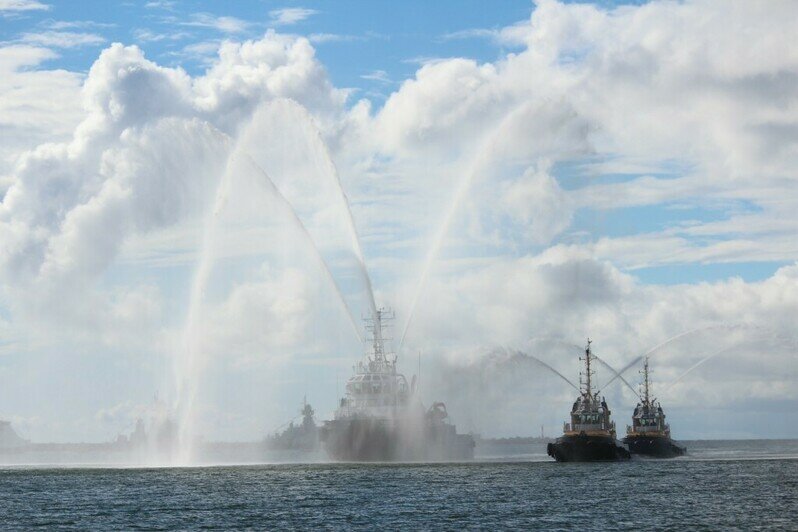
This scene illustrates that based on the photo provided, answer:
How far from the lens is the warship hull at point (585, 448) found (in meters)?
119

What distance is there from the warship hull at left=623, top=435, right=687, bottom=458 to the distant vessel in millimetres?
38370

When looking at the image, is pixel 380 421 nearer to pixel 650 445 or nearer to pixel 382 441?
pixel 382 441

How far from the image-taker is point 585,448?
4729 inches

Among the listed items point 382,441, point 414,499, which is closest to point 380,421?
point 382,441

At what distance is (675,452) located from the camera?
157m

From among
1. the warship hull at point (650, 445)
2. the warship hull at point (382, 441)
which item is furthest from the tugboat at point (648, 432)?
the warship hull at point (382, 441)

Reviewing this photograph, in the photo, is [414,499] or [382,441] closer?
[414,499]

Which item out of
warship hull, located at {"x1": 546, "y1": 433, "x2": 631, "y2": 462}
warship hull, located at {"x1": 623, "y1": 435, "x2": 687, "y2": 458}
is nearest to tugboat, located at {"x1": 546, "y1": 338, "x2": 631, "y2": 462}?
warship hull, located at {"x1": 546, "y1": 433, "x2": 631, "y2": 462}

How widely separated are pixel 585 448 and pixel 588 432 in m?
2.41

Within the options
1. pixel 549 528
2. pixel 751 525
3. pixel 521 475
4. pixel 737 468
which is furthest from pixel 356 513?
pixel 737 468

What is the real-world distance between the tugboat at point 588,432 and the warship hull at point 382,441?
44.3 feet

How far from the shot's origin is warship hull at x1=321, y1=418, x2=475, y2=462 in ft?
379

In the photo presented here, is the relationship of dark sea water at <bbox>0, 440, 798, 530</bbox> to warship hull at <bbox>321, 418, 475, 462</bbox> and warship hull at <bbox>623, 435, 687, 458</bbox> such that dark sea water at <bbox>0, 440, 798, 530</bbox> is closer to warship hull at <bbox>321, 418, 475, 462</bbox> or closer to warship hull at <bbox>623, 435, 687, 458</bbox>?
warship hull at <bbox>321, 418, 475, 462</bbox>

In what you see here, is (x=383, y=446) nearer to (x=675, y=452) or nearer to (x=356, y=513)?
(x=356, y=513)
